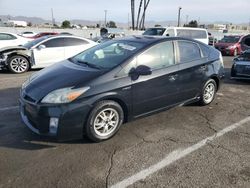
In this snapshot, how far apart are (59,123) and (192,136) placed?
2109 mm

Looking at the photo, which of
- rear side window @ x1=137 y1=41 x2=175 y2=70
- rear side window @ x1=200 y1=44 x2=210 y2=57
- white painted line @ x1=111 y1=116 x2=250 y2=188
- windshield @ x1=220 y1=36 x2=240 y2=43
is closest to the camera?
white painted line @ x1=111 y1=116 x2=250 y2=188

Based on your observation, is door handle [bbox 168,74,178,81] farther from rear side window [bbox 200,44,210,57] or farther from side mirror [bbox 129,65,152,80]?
rear side window [bbox 200,44,210,57]

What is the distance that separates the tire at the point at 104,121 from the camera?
162 inches

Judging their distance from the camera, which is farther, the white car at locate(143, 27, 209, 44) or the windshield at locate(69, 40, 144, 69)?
the white car at locate(143, 27, 209, 44)

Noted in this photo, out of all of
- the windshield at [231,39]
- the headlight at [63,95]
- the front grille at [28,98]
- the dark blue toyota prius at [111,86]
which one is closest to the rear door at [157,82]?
the dark blue toyota prius at [111,86]

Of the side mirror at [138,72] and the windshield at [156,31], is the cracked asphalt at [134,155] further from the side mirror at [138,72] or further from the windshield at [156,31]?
the windshield at [156,31]

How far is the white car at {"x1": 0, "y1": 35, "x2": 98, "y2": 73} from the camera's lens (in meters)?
10.1

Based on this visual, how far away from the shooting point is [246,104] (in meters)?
6.50

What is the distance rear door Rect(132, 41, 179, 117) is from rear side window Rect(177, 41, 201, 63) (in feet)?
0.81

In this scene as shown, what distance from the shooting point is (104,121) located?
4285 millimetres

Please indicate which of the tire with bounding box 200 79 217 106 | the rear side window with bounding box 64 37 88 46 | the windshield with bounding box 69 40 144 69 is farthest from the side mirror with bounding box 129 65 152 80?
the rear side window with bounding box 64 37 88 46

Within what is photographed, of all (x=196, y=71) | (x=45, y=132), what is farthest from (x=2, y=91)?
(x=196, y=71)

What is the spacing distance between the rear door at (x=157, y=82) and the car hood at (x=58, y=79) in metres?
0.71

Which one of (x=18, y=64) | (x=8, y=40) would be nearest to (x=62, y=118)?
(x=18, y=64)
